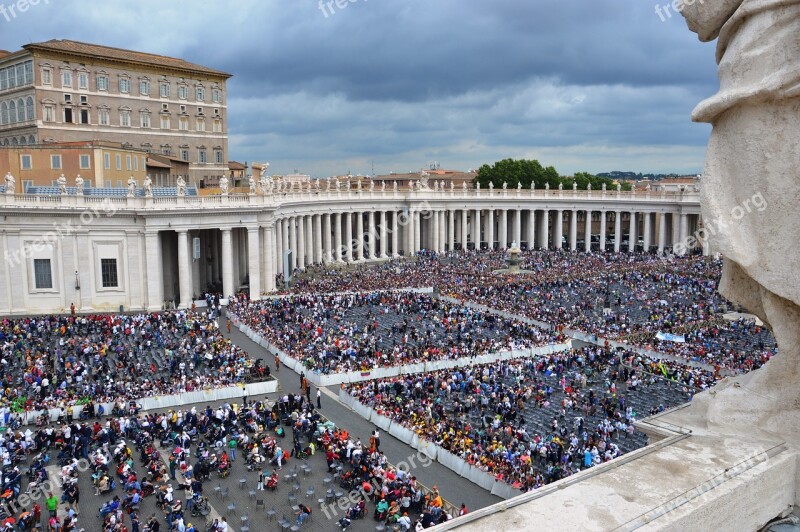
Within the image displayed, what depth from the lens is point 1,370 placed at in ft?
108

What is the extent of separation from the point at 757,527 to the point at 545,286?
48.7 meters

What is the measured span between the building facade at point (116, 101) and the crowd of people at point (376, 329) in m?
37.1

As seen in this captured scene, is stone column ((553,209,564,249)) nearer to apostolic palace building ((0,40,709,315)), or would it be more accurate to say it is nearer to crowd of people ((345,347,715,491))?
apostolic palace building ((0,40,709,315))

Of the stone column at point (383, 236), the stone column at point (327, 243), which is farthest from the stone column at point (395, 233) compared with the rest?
the stone column at point (327, 243)

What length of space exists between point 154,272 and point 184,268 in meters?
2.27

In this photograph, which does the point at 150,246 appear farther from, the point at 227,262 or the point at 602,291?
the point at 602,291

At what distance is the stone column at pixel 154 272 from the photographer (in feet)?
166

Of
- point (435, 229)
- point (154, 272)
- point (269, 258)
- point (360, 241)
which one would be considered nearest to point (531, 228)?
point (435, 229)

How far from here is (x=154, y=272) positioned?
5103 cm

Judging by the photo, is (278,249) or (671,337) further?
(278,249)

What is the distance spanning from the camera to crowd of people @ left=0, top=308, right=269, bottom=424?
29562 millimetres

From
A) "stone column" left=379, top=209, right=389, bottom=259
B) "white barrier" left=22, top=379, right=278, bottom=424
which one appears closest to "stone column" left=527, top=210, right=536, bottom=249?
"stone column" left=379, top=209, right=389, bottom=259

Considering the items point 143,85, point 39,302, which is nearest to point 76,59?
point 143,85

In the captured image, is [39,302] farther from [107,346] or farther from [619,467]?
Result: [619,467]
